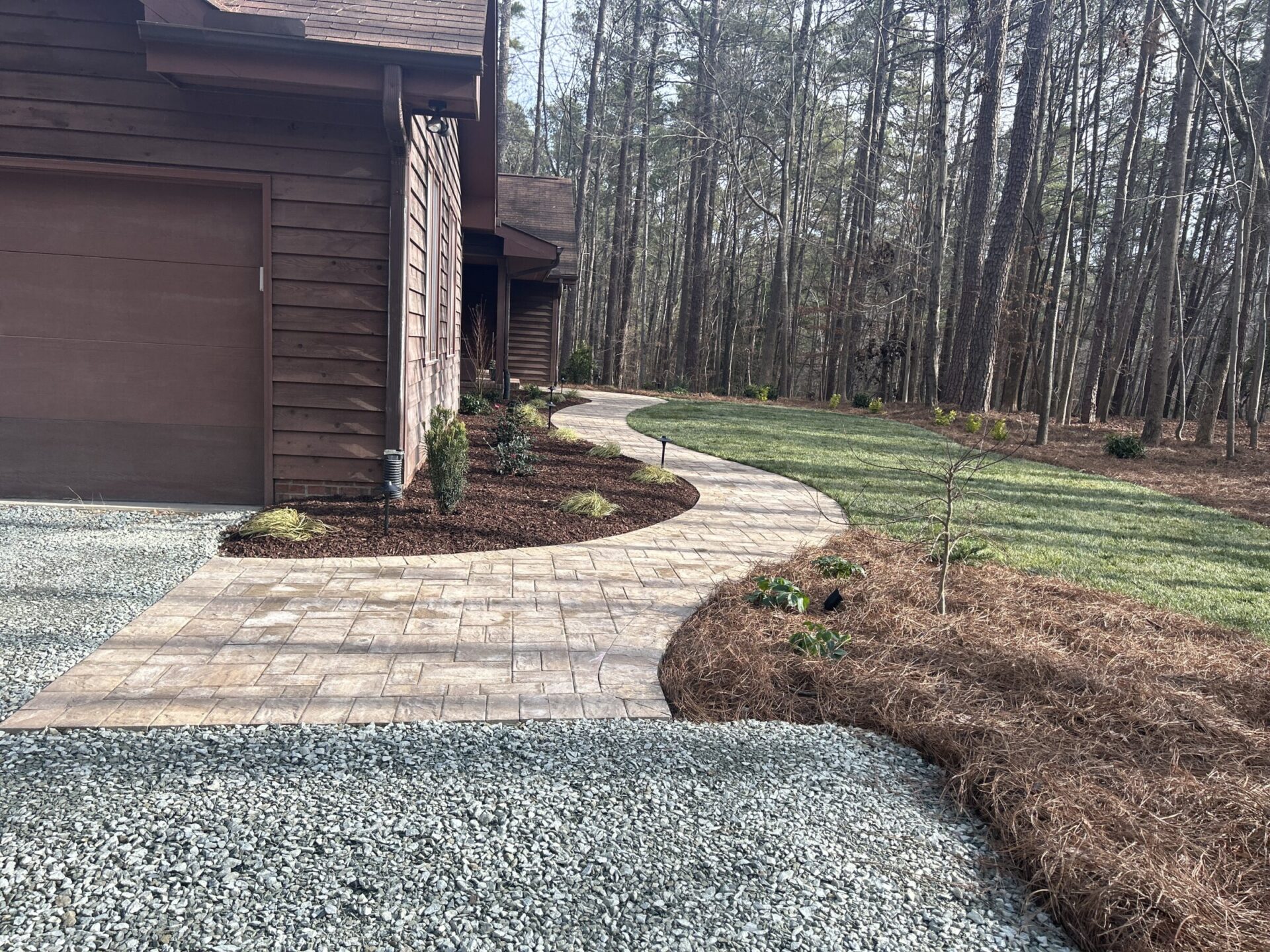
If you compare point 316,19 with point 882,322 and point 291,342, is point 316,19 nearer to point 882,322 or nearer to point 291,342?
point 291,342

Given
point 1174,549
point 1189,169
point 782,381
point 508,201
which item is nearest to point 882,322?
point 782,381

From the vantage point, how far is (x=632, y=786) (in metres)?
2.64

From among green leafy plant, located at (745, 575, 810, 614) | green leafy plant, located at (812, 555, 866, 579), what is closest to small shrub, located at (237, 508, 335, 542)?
green leafy plant, located at (745, 575, 810, 614)

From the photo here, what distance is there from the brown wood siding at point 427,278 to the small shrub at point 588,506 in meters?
1.31

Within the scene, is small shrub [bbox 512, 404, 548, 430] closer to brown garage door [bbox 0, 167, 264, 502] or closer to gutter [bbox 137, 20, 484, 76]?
brown garage door [bbox 0, 167, 264, 502]

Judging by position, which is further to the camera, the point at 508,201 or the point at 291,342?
the point at 508,201

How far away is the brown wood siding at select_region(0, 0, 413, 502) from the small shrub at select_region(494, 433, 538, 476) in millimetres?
1851

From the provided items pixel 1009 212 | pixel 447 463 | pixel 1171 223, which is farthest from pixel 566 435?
pixel 1171 223

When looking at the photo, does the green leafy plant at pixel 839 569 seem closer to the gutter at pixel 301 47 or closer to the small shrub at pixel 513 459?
the small shrub at pixel 513 459

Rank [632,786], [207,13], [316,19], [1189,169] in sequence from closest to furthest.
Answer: [632,786] < [207,13] < [316,19] < [1189,169]

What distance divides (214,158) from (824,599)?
500 centimetres

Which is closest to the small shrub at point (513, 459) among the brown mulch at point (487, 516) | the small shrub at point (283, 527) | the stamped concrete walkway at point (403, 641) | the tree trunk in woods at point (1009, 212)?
the brown mulch at point (487, 516)

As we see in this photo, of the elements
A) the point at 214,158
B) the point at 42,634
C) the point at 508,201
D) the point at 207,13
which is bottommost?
the point at 42,634

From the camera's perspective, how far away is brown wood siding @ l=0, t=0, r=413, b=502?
552 centimetres
